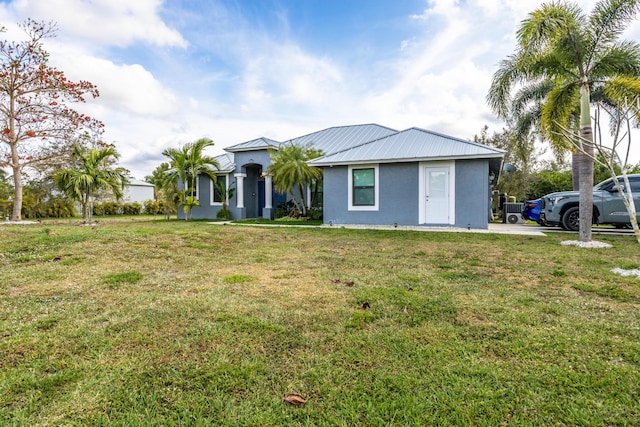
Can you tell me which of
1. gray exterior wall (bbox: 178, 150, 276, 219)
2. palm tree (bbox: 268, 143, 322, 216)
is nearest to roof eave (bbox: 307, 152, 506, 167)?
palm tree (bbox: 268, 143, 322, 216)

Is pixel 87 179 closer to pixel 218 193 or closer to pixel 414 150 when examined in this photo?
pixel 218 193

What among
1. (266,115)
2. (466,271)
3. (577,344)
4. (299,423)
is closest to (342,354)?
(299,423)

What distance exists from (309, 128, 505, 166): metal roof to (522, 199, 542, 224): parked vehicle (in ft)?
13.2

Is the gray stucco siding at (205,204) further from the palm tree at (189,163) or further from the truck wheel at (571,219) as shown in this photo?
the truck wheel at (571,219)

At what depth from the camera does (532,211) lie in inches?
500

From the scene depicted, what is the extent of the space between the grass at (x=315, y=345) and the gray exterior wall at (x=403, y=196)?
5829 millimetres

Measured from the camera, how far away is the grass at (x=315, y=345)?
5.47 feet

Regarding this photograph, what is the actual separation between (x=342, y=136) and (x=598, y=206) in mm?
11551

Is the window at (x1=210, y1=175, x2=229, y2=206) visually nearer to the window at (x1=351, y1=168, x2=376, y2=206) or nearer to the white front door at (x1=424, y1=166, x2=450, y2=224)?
the window at (x1=351, y1=168, x2=376, y2=206)

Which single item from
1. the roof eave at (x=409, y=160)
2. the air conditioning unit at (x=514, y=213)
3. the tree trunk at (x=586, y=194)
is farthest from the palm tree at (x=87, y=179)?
the air conditioning unit at (x=514, y=213)

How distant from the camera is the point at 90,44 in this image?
10.4 meters

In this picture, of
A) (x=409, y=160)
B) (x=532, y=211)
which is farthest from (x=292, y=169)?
(x=532, y=211)

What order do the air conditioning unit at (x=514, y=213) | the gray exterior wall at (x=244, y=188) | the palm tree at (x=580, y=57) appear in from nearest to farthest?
the palm tree at (x=580, y=57) → the air conditioning unit at (x=514, y=213) → the gray exterior wall at (x=244, y=188)

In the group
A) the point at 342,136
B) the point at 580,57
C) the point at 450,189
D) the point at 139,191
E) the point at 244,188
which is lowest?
the point at 450,189
